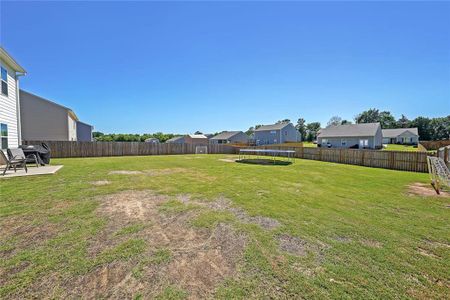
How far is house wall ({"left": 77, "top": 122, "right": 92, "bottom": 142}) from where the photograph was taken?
2692 cm

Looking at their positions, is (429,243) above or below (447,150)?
below

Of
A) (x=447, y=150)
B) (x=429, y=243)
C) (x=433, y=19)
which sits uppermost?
(x=433, y=19)

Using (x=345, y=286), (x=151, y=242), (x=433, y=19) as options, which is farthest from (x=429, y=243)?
(x=433, y=19)

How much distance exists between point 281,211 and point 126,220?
3.06 metres

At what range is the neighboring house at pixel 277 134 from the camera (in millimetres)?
38300

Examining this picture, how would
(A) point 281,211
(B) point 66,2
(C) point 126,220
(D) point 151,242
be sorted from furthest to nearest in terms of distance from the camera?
(B) point 66,2 < (A) point 281,211 < (C) point 126,220 < (D) point 151,242

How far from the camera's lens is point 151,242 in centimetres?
284

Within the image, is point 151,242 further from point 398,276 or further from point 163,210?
point 398,276

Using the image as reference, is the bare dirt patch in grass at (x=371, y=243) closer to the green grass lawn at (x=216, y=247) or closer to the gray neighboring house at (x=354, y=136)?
the green grass lawn at (x=216, y=247)

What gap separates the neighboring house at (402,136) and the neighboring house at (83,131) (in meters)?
59.7

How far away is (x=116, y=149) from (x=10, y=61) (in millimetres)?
11470

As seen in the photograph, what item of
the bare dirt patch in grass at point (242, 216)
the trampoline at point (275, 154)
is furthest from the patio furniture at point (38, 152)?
the trampoline at point (275, 154)

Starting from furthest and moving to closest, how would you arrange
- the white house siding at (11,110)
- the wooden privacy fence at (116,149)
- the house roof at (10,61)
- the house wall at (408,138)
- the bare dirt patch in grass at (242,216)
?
the house wall at (408,138)
the wooden privacy fence at (116,149)
the white house siding at (11,110)
the house roof at (10,61)
the bare dirt patch in grass at (242,216)

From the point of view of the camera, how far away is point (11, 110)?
32.7 feet
